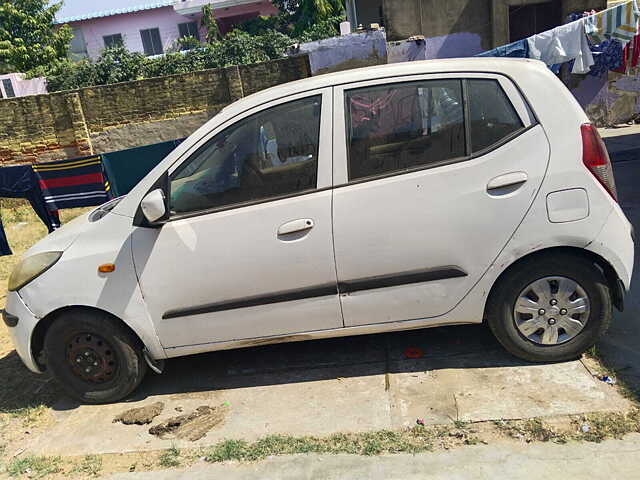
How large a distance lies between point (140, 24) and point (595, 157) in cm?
3617

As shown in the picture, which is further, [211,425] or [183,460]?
[211,425]

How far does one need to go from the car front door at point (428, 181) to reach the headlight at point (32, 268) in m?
1.91

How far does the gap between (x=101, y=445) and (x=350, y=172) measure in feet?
7.43

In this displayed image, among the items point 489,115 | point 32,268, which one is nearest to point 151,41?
point 32,268

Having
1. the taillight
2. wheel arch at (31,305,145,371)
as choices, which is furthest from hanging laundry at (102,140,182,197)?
the taillight

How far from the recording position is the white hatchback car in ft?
11.3

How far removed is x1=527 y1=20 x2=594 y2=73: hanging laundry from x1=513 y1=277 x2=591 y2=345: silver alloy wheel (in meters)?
9.01

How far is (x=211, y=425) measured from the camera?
3643 mm

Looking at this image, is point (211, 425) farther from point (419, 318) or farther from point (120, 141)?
point (120, 141)

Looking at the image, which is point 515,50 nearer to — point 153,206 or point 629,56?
point 629,56

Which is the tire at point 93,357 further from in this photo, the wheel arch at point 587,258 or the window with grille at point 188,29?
the window with grille at point 188,29

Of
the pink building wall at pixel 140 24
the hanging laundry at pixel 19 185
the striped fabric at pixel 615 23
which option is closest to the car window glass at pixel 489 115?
the hanging laundry at pixel 19 185

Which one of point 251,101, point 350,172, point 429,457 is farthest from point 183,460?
point 251,101

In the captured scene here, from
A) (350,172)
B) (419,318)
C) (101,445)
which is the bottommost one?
(101,445)
